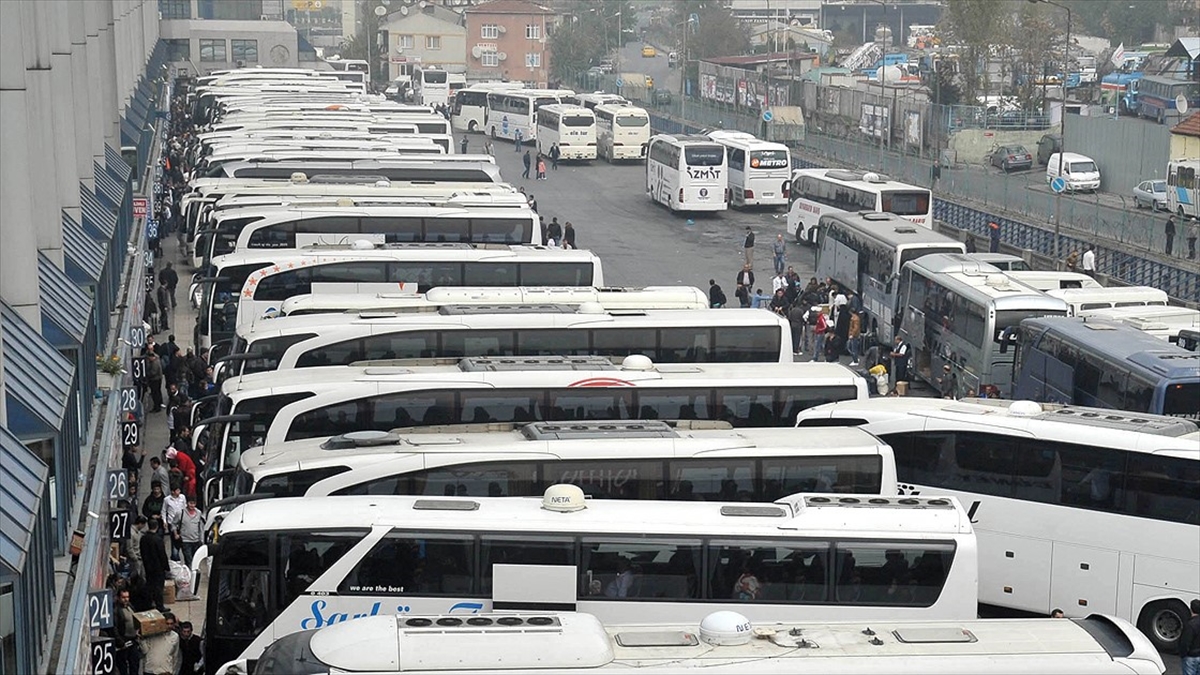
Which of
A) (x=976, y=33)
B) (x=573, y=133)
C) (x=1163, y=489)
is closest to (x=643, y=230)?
(x=573, y=133)

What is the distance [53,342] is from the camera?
19.8 meters

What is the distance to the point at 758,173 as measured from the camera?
50.9 meters

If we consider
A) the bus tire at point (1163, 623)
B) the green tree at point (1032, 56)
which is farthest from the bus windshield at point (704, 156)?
the bus tire at point (1163, 623)

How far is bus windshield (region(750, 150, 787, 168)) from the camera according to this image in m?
50.8

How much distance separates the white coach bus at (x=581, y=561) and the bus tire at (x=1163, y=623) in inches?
111

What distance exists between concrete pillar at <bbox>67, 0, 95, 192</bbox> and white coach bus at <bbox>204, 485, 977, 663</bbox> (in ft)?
61.3

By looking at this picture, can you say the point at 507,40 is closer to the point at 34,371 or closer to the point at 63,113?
the point at 63,113

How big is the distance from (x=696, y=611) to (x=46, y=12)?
580 inches

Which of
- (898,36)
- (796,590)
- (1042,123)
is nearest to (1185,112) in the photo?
(1042,123)

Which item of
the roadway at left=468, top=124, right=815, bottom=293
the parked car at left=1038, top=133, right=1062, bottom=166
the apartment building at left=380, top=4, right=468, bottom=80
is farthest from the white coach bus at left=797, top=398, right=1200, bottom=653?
the apartment building at left=380, top=4, right=468, bottom=80

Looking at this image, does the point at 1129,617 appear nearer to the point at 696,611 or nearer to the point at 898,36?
the point at 696,611

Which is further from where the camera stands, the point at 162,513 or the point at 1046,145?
the point at 1046,145

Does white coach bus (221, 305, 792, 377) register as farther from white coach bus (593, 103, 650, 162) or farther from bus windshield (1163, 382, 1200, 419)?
white coach bus (593, 103, 650, 162)

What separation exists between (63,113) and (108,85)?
15.1 metres
